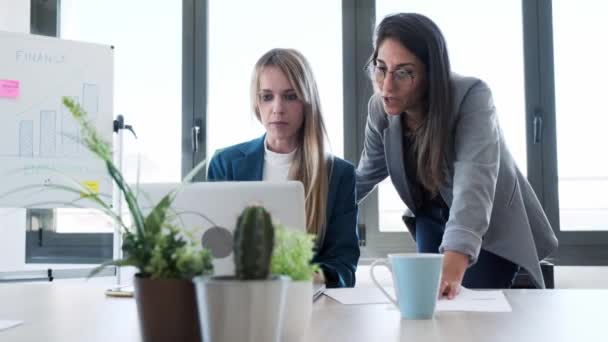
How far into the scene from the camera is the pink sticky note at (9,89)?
9.09 ft

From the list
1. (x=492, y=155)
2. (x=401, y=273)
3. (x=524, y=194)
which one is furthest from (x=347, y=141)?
(x=401, y=273)

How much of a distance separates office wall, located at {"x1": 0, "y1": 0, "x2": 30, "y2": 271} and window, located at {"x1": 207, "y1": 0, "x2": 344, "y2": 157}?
36.8 inches

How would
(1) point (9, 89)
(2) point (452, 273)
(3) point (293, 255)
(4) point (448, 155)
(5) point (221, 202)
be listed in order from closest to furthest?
(3) point (293, 255) → (5) point (221, 202) → (2) point (452, 273) → (4) point (448, 155) → (1) point (9, 89)

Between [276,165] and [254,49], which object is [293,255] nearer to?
[276,165]

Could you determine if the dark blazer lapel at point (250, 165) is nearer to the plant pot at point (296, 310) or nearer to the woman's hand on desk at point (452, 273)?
the woman's hand on desk at point (452, 273)

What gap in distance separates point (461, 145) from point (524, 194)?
0.32 meters

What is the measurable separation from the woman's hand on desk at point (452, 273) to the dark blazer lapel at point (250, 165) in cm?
64

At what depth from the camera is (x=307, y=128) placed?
5.57ft

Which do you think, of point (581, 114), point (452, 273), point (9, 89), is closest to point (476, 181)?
point (452, 273)

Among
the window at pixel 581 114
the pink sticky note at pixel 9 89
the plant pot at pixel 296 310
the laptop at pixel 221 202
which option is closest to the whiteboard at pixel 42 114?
the pink sticky note at pixel 9 89

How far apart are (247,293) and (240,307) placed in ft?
0.06

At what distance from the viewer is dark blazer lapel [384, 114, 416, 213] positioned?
5.46ft

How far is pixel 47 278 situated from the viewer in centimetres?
282

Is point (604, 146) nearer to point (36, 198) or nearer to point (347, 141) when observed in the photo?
point (347, 141)
